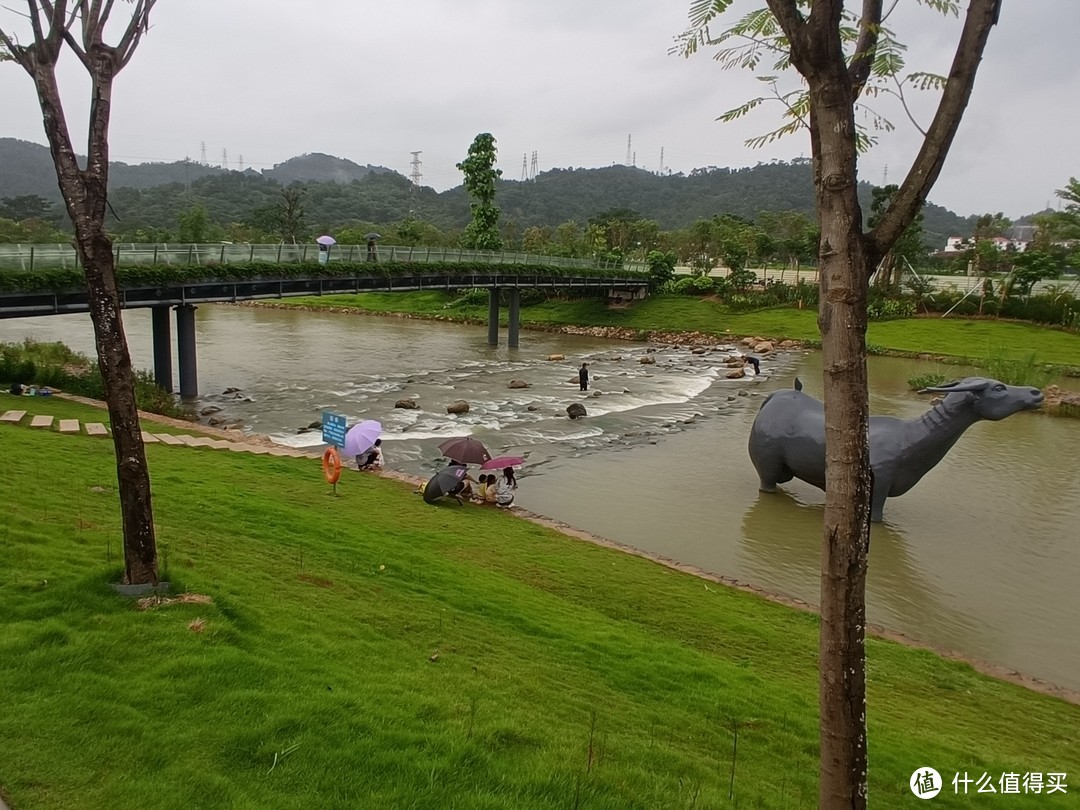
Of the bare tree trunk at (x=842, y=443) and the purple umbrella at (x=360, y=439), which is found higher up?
the bare tree trunk at (x=842, y=443)

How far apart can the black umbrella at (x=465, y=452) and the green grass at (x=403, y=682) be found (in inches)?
113

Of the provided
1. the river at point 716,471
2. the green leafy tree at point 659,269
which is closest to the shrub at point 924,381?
the river at point 716,471

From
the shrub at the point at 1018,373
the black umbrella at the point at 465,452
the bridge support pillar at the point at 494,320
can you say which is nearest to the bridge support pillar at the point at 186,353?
the black umbrella at the point at 465,452

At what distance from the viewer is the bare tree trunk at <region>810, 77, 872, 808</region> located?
3.10m

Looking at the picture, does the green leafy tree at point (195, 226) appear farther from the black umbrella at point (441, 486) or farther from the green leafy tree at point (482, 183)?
the black umbrella at point (441, 486)

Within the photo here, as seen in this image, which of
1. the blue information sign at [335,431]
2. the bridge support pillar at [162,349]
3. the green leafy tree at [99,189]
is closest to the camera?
the green leafy tree at [99,189]

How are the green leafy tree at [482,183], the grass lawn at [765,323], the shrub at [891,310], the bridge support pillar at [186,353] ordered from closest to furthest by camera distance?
the bridge support pillar at [186,353], the grass lawn at [765,323], the shrub at [891,310], the green leafy tree at [482,183]

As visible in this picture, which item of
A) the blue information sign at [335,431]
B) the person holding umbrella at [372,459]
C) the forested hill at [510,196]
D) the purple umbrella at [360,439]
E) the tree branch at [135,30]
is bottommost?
the person holding umbrella at [372,459]

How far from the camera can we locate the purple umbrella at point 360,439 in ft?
47.9

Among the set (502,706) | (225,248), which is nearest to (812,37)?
(502,706)

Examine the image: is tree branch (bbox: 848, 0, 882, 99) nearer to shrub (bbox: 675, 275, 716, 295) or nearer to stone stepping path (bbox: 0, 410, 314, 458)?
stone stepping path (bbox: 0, 410, 314, 458)

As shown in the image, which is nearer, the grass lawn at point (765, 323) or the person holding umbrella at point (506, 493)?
the person holding umbrella at point (506, 493)

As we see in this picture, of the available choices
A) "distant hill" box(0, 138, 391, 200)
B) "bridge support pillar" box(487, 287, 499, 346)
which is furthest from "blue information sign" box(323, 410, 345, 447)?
"distant hill" box(0, 138, 391, 200)

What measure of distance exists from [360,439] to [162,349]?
1261 cm
